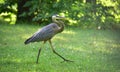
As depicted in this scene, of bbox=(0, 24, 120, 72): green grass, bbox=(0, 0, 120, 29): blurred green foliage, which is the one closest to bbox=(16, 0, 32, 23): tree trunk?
bbox=(0, 0, 120, 29): blurred green foliage

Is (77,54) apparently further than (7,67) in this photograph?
Yes

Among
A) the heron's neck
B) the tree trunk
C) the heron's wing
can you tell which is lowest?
the tree trunk

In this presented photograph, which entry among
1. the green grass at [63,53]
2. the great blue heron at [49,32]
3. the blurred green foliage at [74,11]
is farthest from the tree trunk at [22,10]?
the great blue heron at [49,32]

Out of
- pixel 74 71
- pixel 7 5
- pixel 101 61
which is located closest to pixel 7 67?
pixel 74 71

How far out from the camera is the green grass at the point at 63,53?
9.11m

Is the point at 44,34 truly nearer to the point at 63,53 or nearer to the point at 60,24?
the point at 60,24

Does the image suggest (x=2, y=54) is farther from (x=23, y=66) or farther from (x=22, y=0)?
(x=22, y=0)

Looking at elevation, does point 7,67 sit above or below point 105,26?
above

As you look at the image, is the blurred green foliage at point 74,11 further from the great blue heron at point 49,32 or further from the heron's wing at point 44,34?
the heron's wing at point 44,34

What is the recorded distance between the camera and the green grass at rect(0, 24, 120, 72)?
9.11m

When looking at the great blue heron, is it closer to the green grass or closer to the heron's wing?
the heron's wing

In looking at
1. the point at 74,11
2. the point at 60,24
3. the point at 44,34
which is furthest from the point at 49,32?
the point at 74,11

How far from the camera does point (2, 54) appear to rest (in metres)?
11.2

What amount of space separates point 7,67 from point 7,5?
1284 centimetres
